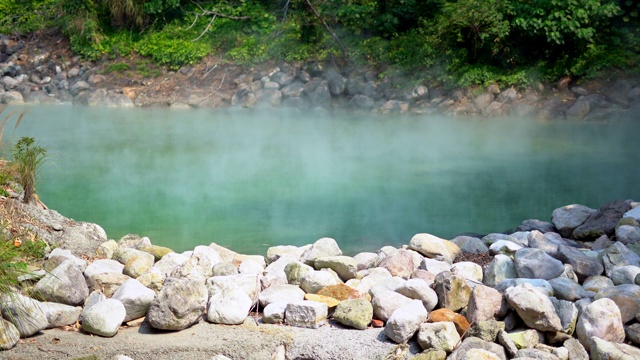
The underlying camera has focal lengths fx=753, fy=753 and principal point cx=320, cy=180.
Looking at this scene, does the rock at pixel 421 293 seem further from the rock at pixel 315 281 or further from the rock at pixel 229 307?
the rock at pixel 229 307

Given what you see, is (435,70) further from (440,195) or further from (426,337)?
(426,337)

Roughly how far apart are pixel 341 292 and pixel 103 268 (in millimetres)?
1270

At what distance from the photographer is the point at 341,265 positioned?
4.16 m

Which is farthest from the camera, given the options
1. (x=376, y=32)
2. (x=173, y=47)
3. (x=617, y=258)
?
(x=173, y=47)

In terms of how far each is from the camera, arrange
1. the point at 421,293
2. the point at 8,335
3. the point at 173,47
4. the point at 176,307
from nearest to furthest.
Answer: the point at 8,335
the point at 176,307
the point at 421,293
the point at 173,47

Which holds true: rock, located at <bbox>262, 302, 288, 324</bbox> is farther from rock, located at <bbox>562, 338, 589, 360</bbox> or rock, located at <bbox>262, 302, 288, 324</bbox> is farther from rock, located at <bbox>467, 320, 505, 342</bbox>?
rock, located at <bbox>562, 338, 589, 360</bbox>

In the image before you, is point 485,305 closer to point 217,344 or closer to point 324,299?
point 324,299

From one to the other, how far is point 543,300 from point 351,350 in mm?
867

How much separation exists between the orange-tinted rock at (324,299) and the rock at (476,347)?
68 centimetres

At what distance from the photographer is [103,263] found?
13.3 feet

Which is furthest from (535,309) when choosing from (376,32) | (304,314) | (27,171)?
(376,32)

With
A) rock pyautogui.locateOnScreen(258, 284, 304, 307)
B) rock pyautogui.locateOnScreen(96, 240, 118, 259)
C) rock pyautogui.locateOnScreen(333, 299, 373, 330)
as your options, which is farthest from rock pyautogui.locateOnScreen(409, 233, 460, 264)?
rock pyautogui.locateOnScreen(96, 240, 118, 259)

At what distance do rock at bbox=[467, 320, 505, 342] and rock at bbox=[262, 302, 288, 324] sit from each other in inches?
33.4

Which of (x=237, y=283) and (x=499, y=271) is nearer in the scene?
(x=237, y=283)
